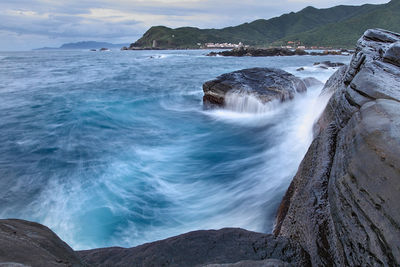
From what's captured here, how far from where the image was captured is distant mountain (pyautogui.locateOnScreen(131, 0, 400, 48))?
323ft

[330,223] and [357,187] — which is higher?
[357,187]

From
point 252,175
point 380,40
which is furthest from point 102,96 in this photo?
point 380,40

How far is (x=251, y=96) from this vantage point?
10.6 m

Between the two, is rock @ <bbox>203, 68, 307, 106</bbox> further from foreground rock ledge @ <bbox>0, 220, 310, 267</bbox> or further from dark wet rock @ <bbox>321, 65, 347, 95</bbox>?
foreground rock ledge @ <bbox>0, 220, 310, 267</bbox>

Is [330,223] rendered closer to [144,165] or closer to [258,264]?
[258,264]

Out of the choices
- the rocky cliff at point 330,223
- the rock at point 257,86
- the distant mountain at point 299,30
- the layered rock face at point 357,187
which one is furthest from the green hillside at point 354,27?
the rocky cliff at point 330,223

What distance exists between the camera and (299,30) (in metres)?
169

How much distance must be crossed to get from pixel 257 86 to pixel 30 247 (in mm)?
10394

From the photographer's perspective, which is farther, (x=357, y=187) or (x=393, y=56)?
(x=393, y=56)

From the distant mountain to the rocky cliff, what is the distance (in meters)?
105

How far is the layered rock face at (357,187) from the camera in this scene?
1682 millimetres

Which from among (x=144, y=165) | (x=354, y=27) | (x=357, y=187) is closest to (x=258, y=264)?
(x=357, y=187)

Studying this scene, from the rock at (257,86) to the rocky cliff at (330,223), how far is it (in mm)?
7083

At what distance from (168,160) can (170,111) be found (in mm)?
5536
